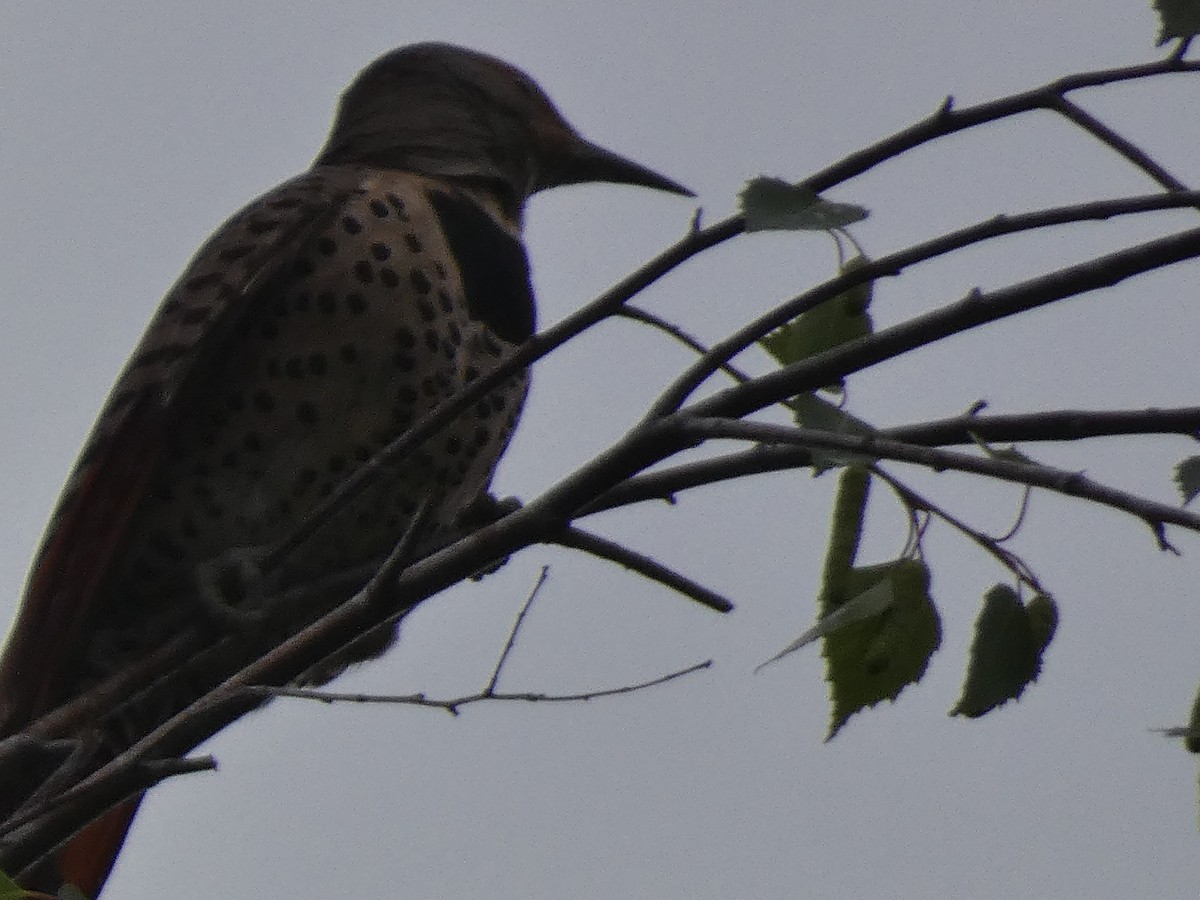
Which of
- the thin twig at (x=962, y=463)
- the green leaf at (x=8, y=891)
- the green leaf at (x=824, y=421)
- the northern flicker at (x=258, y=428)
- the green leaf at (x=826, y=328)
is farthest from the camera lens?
the northern flicker at (x=258, y=428)

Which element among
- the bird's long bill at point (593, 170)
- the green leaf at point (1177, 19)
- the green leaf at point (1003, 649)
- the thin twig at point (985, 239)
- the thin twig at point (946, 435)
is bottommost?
the green leaf at point (1003, 649)

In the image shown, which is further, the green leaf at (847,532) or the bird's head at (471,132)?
the bird's head at (471,132)

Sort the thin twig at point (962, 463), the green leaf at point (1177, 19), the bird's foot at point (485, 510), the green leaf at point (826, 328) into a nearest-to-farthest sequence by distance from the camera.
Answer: the thin twig at point (962, 463)
the green leaf at point (1177, 19)
the green leaf at point (826, 328)
the bird's foot at point (485, 510)

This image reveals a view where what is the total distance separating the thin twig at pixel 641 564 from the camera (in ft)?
6.26

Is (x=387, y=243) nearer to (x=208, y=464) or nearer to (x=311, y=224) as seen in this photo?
(x=311, y=224)

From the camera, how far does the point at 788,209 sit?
67.9 inches

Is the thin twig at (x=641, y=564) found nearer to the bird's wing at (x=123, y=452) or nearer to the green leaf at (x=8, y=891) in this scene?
the green leaf at (x=8, y=891)

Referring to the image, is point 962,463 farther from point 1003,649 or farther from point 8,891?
point 8,891

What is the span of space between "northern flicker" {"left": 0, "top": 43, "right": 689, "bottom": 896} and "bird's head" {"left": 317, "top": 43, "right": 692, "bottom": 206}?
535 millimetres

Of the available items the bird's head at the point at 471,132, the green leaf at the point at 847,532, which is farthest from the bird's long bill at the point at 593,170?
the green leaf at the point at 847,532

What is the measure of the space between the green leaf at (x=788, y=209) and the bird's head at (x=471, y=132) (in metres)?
2.46

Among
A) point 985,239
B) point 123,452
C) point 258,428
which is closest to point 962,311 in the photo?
point 985,239

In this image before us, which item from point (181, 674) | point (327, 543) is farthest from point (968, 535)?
point (327, 543)

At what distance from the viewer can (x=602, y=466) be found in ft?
5.89
